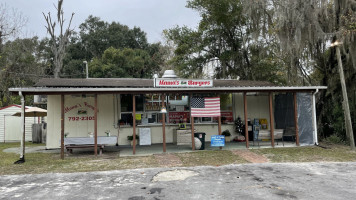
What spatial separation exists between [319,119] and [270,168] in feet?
24.4

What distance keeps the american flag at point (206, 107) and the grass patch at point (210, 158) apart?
1.44 metres

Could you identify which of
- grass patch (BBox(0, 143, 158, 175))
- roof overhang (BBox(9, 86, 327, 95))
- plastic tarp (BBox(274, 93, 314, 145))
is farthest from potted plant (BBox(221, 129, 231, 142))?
grass patch (BBox(0, 143, 158, 175))

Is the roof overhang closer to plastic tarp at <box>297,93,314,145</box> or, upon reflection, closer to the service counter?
plastic tarp at <box>297,93,314,145</box>

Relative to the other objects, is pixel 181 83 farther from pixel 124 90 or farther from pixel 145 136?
pixel 145 136

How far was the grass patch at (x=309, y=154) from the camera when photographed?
844 cm

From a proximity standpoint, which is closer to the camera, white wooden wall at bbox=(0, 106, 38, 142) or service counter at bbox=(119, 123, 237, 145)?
service counter at bbox=(119, 123, 237, 145)

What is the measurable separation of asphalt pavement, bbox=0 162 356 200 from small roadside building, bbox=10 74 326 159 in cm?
328

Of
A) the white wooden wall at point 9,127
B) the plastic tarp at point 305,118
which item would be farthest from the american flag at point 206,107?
the white wooden wall at point 9,127

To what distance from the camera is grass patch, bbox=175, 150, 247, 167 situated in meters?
8.01

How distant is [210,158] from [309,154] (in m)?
3.51

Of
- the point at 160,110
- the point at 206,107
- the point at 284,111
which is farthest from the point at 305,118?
the point at 160,110

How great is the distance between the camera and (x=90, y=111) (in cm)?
1138

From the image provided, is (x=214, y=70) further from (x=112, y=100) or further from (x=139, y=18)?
(x=139, y=18)

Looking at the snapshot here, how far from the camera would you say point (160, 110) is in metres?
11.8
